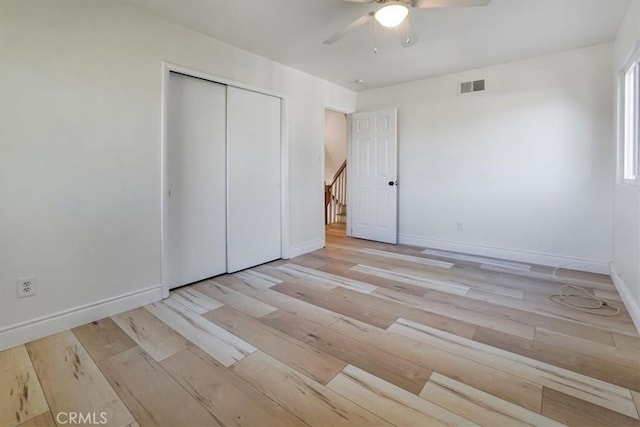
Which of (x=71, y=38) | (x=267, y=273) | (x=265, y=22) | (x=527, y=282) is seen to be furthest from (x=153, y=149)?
(x=527, y=282)

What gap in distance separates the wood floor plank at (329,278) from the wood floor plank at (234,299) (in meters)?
0.77

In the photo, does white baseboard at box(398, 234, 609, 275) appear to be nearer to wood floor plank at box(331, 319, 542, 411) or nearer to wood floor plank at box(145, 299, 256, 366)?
wood floor plank at box(331, 319, 542, 411)

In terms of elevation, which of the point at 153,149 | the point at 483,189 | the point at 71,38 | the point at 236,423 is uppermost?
the point at 71,38

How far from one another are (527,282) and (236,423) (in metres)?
3.03

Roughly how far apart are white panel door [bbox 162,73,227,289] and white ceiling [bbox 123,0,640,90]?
605 mm

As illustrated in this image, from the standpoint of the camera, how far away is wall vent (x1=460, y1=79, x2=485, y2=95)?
4.02m

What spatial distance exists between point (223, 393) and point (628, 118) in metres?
4.00

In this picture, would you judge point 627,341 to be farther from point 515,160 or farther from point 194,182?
point 194,182

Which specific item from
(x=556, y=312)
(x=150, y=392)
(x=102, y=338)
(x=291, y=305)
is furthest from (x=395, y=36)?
(x=102, y=338)

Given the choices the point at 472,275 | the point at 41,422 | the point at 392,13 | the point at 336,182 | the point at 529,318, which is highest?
the point at 392,13

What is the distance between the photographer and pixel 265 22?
276 centimetres

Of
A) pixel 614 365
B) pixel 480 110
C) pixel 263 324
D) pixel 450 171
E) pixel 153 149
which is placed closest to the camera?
pixel 614 365

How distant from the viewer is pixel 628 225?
101 inches

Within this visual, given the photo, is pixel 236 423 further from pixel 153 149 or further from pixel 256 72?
pixel 256 72
